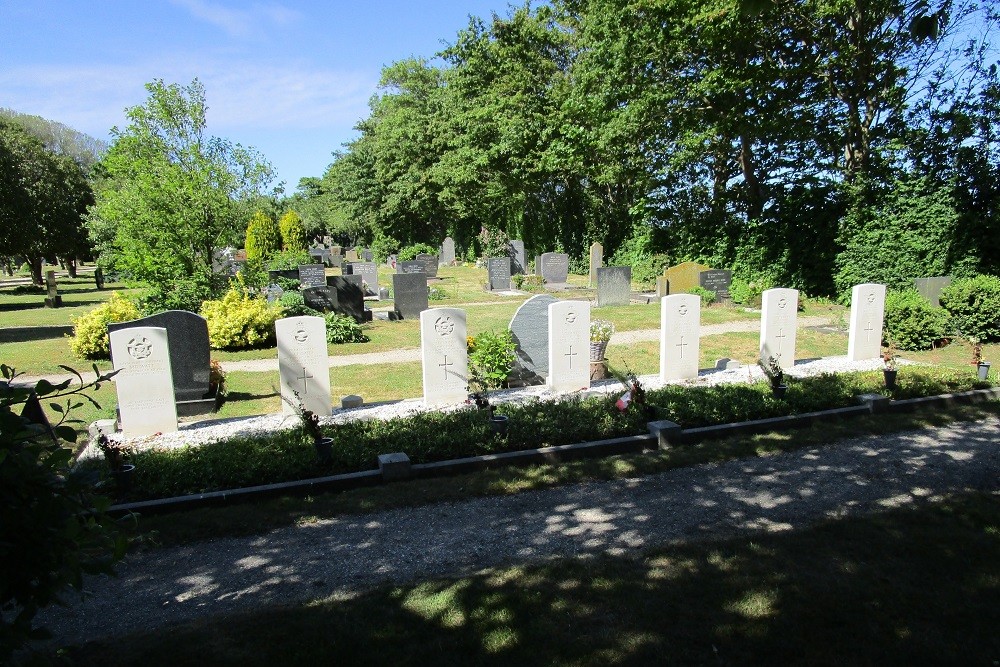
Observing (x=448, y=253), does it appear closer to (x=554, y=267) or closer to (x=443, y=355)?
(x=554, y=267)

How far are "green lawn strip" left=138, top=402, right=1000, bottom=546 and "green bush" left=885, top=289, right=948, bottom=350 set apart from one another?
5.62 m

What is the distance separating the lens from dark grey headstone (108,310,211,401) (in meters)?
9.98

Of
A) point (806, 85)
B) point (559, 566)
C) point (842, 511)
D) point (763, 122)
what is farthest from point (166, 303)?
Result: point (806, 85)

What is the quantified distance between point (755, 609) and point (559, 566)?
1400 millimetres

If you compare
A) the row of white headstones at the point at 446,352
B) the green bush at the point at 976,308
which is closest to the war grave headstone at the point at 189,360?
the row of white headstones at the point at 446,352

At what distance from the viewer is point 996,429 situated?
8070 mm

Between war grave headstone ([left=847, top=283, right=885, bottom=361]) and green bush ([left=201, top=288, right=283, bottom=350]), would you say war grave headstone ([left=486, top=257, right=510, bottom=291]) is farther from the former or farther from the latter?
war grave headstone ([left=847, top=283, right=885, bottom=361])

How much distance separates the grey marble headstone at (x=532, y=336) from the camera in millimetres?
11219

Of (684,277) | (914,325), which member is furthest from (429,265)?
(914,325)

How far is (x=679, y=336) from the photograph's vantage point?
10711 mm

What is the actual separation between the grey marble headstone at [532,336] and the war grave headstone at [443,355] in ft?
5.32

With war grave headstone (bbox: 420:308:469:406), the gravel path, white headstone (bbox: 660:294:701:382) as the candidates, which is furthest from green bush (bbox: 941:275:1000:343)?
war grave headstone (bbox: 420:308:469:406)

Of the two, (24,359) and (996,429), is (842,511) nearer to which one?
(996,429)

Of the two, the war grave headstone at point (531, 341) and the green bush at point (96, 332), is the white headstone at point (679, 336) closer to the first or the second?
the war grave headstone at point (531, 341)
